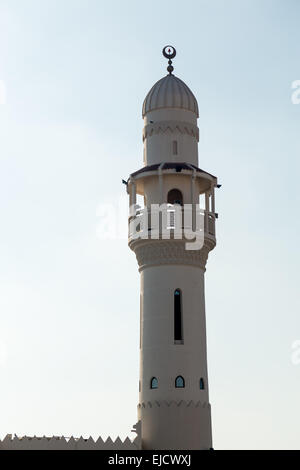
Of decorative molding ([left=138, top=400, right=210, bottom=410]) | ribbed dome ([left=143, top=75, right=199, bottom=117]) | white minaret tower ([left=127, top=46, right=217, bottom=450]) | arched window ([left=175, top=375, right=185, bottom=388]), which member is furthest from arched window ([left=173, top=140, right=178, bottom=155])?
decorative molding ([left=138, top=400, right=210, bottom=410])

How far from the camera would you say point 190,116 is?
47938 millimetres

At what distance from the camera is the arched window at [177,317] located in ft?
144

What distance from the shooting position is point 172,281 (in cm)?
4447

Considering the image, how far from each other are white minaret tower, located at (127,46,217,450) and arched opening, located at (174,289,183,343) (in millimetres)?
52

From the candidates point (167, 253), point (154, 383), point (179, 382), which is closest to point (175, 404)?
point (179, 382)

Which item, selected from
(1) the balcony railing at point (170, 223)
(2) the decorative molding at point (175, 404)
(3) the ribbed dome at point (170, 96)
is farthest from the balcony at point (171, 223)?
(2) the decorative molding at point (175, 404)

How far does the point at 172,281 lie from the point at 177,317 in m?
1.93

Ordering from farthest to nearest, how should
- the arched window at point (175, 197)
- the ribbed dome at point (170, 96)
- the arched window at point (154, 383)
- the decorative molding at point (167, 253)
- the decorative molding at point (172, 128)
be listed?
the ribbed dome at point (170, 96), the decorative molding at point (172, 128), the arched window at point (175, 197), the decorative molding at point (167, 253), the arched window at point (154, 383)

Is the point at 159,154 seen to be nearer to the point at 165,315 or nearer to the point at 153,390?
the point at 165,315

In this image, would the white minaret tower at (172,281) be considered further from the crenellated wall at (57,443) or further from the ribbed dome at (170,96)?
the crenellated wall at (57,443)

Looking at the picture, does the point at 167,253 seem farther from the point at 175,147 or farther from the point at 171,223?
the point at 175,147
